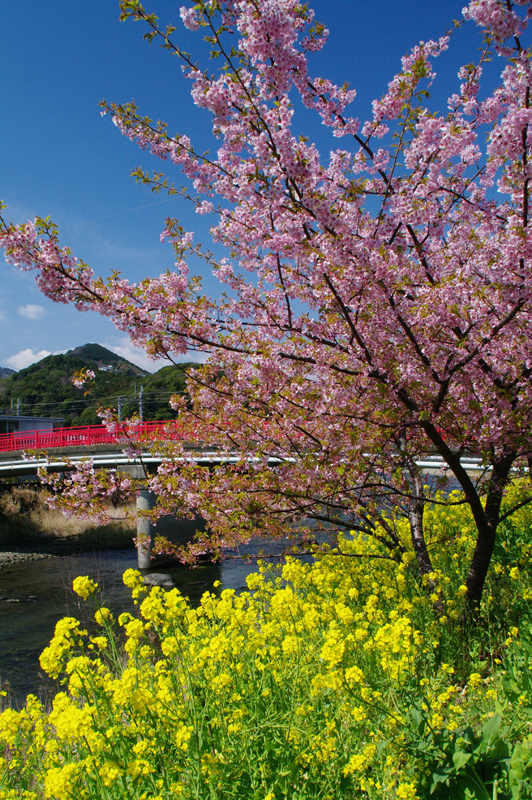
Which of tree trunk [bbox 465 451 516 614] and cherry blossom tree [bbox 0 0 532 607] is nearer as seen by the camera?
cherry blossom tree [bbox 0 0 532 607]

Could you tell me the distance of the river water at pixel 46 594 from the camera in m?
9.74

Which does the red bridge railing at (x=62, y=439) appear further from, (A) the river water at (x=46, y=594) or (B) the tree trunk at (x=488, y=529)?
(B) the tree trunk at (x=488, y=529)

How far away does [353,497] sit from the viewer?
16.2 ft

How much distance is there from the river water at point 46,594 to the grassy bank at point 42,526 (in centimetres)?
222

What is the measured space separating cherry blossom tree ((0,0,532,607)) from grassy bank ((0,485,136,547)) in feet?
75.7

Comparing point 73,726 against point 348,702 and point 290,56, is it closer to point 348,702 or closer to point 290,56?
point 348,702

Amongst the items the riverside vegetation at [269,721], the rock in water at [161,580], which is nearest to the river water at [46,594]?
the rock in water at [161,580]

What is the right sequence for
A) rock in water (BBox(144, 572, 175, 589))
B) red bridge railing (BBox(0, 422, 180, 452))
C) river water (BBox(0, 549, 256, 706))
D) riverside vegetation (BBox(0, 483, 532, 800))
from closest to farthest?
1. riverside vegetation (BBox(0, 483, 532, 800))
2. river water (BBox(0, 549, 256, 706))
3. rock in water (BBox(144, 572, 175, 589))
4. red bridge railing (BBox(0, 422, 180, 452))

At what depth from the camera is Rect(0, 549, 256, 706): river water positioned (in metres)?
9.74

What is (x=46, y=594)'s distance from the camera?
1666 centimetres

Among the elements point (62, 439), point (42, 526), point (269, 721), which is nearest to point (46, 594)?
point (62, 439)

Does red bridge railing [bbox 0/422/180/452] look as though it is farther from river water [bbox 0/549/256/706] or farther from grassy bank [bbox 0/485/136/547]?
river water [bbox 0/549/256/706]

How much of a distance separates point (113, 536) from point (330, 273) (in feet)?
83.9

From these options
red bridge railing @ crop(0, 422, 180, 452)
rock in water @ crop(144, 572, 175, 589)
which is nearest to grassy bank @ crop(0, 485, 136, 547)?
red bridge railing @ crop(0, 422, 180, 452)
